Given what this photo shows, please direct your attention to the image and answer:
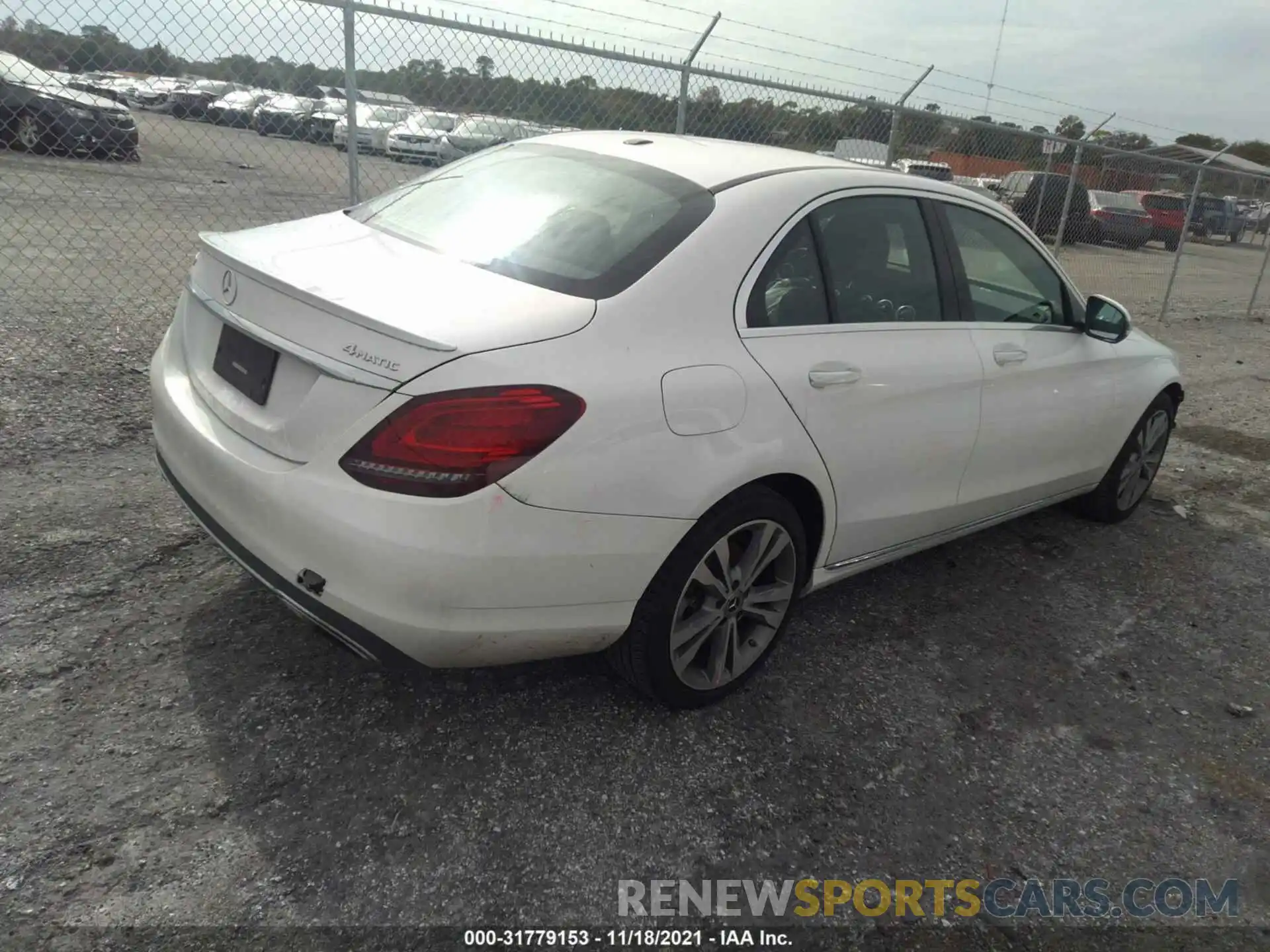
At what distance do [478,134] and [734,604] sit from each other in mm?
4101

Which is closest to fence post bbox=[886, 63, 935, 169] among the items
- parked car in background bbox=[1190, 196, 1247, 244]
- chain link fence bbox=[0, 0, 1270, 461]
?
chain link fence bbox=[0, 0, 1270, 461]

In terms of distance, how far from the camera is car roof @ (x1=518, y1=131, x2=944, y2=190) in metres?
2.96

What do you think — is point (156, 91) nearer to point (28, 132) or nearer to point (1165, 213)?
point (28, 132)

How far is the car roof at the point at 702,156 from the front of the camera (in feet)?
9.71

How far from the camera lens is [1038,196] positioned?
10.5m

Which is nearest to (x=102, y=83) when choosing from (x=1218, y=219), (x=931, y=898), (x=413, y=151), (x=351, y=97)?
(x=351, y=97)

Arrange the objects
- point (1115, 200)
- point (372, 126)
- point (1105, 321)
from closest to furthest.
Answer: point (1105, 321) < point (372, 126) < point (1115, 200)

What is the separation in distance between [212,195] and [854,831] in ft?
22.5

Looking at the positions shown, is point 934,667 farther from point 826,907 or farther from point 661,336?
point 661,336

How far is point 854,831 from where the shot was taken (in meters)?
2.48

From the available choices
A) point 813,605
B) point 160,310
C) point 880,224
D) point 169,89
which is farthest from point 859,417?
point 160,310

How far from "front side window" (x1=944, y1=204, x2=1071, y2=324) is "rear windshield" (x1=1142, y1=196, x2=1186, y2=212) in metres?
10.4

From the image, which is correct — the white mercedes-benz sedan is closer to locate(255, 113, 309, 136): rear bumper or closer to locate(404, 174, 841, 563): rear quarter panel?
locate(404, 174, 841, 563): rear quarter panel

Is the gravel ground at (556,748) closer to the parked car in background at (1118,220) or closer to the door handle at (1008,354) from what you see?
the door handle at (1008,354)
